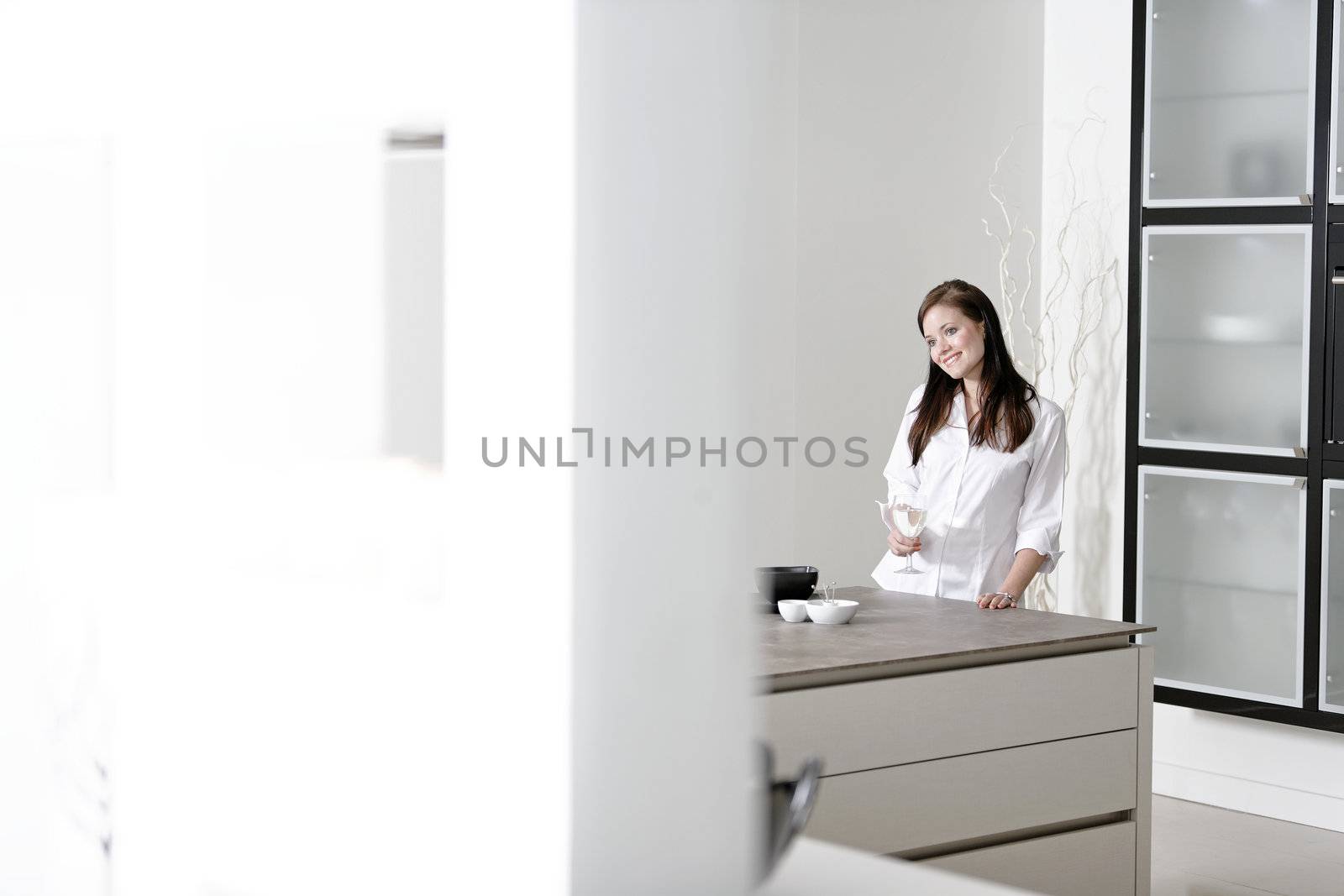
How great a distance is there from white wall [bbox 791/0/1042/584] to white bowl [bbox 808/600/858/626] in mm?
1948

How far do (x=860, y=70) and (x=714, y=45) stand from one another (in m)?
4.27

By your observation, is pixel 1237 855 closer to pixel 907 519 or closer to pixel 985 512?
pixel 985 512

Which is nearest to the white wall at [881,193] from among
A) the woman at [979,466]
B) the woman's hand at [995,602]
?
the woman at [979,466]

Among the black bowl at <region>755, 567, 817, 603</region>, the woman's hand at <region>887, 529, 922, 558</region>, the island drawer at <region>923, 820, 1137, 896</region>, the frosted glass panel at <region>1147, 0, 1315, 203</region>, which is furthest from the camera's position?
the frosted glass panel at <region>1147, 0, 1315, 203</region>

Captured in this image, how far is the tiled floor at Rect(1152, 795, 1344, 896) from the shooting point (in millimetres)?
3846

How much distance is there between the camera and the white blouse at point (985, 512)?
3.69 meters

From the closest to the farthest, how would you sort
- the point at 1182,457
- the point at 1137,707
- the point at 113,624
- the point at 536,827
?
the point at 536,827
the point at 113,624
the point at 1137,707
the point at 1182,457

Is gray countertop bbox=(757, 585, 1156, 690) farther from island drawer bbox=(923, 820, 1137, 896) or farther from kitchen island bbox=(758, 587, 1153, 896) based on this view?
island drawer bbox=(923, 820, 1137, 896)

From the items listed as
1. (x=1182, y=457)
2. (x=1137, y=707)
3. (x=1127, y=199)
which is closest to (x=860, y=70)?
(x=1127, y=199)

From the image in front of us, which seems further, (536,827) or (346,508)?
(346,508)

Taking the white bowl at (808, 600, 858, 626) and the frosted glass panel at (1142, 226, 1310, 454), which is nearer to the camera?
the white bowl at (808, 600, 858, 626)

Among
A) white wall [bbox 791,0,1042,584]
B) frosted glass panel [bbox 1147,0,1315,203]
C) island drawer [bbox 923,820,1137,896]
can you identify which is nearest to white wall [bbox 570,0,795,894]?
island drawer [bbox 923,820,1137,896]

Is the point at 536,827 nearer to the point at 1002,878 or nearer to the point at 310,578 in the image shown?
the point at 310,578

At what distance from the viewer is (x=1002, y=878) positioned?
2822 mm
